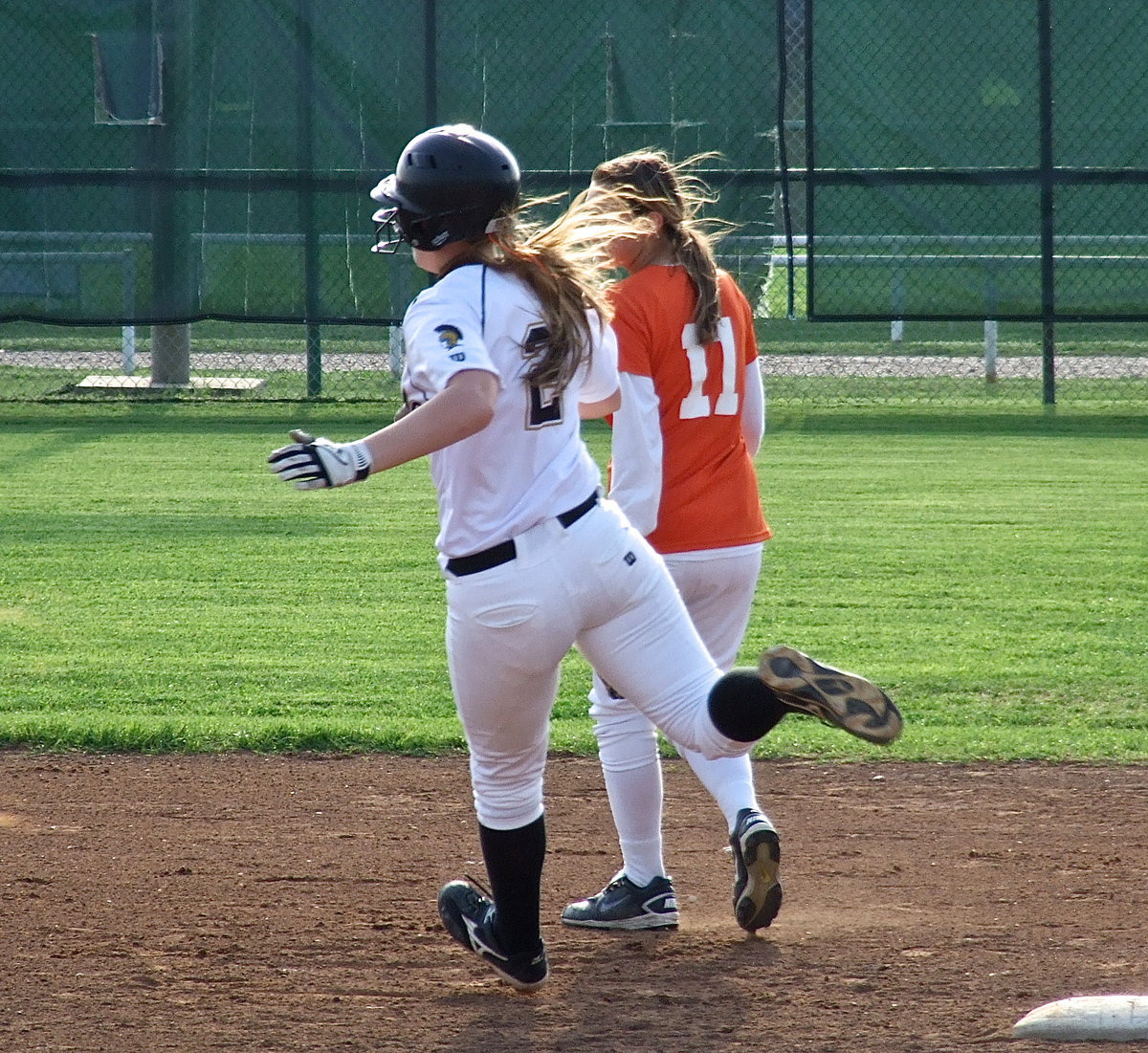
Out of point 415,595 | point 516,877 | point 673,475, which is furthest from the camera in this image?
point 415,595

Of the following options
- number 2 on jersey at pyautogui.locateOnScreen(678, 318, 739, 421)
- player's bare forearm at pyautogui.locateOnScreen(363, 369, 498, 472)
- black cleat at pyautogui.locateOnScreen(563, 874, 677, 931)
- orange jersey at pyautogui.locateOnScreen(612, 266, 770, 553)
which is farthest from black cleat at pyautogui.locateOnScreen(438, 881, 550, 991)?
number 2 on jersey at pyautogui.locateOnScreen(678, 318, 739, 421)

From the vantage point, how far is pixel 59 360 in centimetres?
1677

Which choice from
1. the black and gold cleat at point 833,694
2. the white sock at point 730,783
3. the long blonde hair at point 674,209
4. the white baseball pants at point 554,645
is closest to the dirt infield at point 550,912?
the white sock at point 730,783

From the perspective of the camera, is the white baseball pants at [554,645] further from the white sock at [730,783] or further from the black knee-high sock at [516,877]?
the white sock at [730,783]

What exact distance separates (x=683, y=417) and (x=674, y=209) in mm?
490

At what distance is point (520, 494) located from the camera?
2.93 meters

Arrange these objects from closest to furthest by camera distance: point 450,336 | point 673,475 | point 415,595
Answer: point 450,336 < point 673,475 < point 415,595

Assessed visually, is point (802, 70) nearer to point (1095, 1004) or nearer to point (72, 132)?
point (72, 132)

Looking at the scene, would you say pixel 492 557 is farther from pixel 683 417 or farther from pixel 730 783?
pixel 730 783

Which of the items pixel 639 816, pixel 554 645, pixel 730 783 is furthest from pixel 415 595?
pixel 554 645

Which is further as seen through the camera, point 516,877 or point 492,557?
point 516,877

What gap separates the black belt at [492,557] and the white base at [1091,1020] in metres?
1.30

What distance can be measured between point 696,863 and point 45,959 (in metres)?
1.70

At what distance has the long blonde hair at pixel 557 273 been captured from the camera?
9.57 ft
